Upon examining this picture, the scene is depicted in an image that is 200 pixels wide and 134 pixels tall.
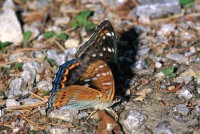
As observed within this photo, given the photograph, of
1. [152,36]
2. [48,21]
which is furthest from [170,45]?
[48,21]

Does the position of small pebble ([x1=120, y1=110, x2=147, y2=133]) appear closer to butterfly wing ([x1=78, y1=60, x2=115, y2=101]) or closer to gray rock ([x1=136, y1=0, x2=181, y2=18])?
butterfly wing ([x1=78, y1=60, x2=115, y2=101])

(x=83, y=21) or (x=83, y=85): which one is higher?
(x=83, y=21)

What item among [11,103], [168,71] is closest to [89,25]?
[168,71]

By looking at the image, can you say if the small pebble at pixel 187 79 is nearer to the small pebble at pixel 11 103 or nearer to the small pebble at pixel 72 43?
the small pebble at pixel 72 43

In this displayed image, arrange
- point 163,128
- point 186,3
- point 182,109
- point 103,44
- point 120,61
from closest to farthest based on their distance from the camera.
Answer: point 163,128 → point 182,109 → point 103,44 → point 120,61 → point 186,3

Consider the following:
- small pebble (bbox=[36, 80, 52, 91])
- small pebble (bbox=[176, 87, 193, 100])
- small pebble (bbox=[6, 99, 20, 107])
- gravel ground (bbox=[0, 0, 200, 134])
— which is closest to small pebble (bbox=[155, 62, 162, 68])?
gravel ground (bbox=[0, 0, 200, 134])

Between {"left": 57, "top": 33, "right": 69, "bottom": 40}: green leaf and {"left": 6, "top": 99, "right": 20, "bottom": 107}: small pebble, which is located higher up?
{"left": 57, "top": 33, "right": 69, "bottom": 40}: green leaf

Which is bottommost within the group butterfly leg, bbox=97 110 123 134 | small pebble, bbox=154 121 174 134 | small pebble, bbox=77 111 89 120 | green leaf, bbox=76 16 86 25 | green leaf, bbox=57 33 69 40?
small pebble, bbox=154 121 174 134

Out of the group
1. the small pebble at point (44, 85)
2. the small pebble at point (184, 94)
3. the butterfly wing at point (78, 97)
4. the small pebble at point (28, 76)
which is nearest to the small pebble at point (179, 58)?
the small pebble at point (184, 94)

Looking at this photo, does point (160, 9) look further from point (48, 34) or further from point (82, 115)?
point (82, 115)
